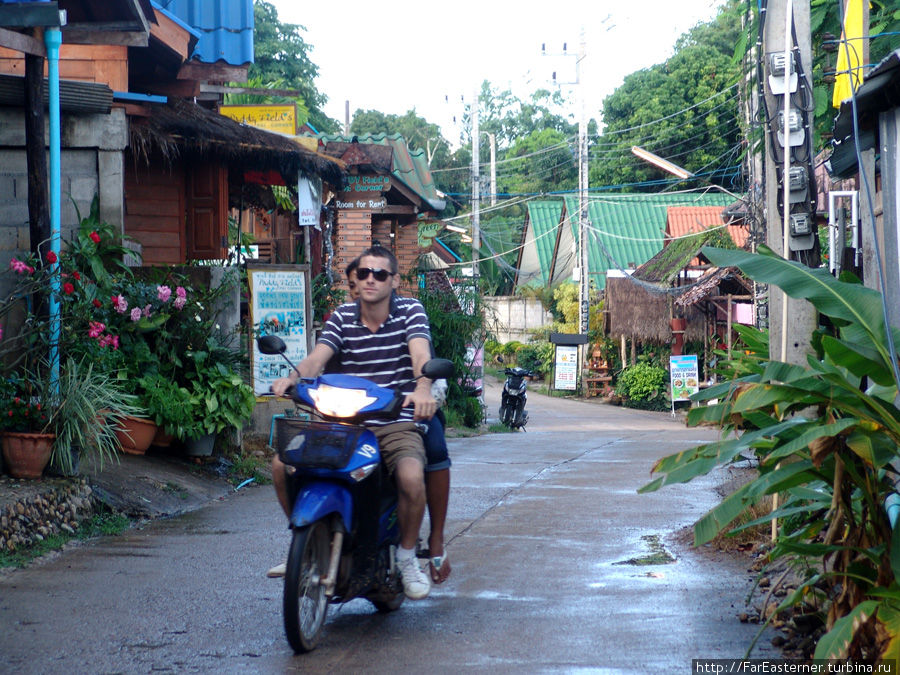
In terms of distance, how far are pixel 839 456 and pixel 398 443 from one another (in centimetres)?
198

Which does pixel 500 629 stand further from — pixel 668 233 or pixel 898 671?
pixel 668 233

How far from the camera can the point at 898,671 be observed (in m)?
3.57

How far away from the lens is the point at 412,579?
195 inches

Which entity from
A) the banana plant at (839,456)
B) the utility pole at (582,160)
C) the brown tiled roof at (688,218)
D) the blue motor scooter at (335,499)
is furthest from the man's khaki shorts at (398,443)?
the brown tiled roof at (688,218)

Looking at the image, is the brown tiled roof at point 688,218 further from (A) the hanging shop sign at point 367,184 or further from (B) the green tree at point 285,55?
(A) the hanging shop sign at point 367,184

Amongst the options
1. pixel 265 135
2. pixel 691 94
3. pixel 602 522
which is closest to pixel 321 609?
pixel 602 522

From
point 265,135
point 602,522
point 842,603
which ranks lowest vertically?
point 602,522

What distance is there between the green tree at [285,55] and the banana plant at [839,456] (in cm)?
3573

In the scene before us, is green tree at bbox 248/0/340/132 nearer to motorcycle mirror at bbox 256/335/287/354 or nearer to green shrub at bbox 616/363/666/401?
green shrub at bbox 616/363/666/401

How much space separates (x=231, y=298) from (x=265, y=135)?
2.95 metres

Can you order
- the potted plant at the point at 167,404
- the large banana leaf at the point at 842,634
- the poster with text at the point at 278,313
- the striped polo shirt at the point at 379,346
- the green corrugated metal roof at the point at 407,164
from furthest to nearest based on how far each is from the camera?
the green corrugated metal roof at the point at 407,164 → the poster with text at the point at 278,313 → the potted plant at the point at 167,404 → the striped polo shirt at the point at 379,346 → the large banana leaf at the point at 842,634

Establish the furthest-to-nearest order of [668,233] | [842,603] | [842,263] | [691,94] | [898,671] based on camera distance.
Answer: [691,94] < [668,233] < [842,263] < [842,603] < [898,671]

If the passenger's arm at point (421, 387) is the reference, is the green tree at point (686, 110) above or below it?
above

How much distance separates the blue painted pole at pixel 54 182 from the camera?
7461mm
